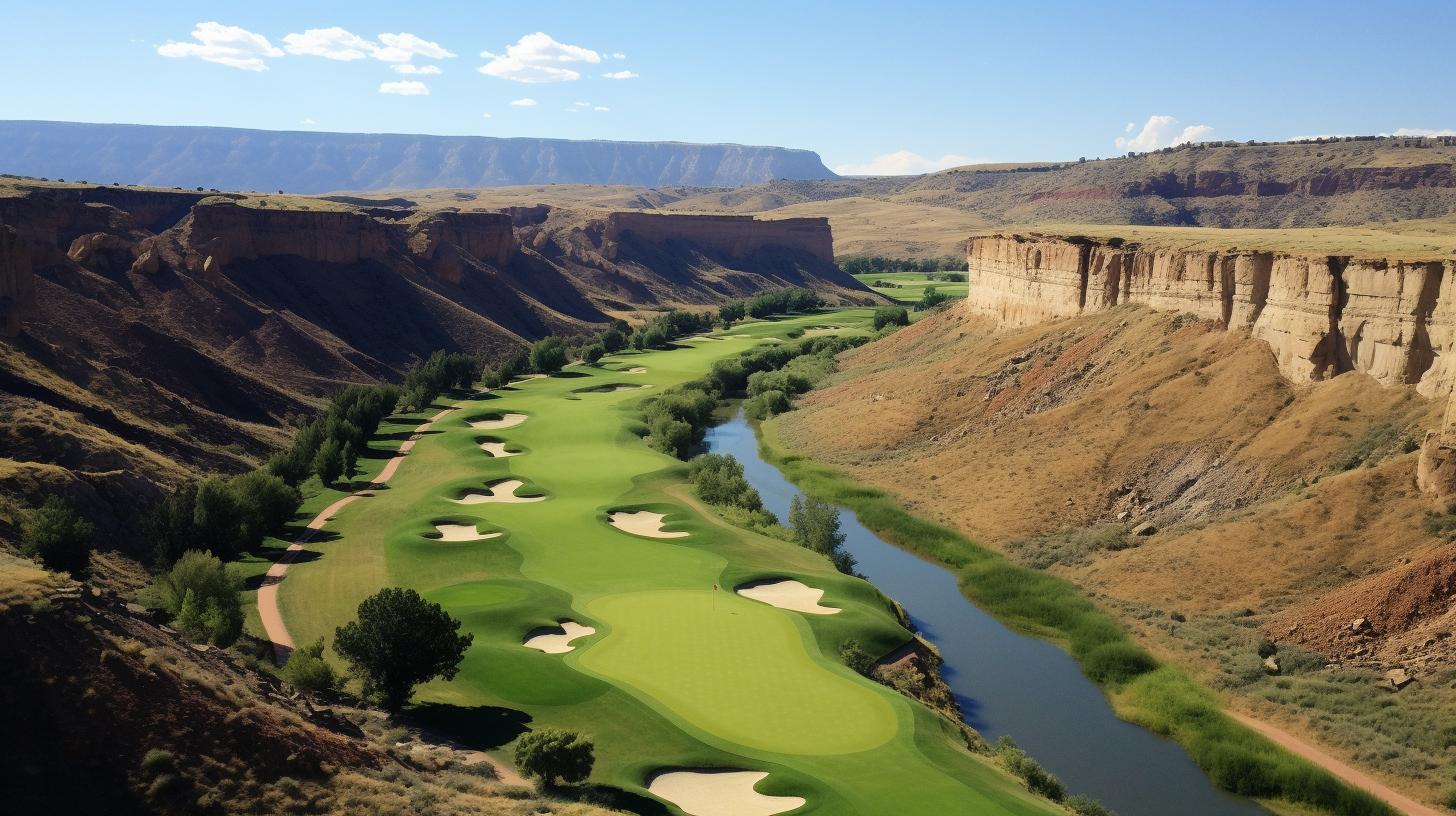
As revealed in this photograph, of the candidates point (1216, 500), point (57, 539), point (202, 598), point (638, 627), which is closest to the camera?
point (57, 539)

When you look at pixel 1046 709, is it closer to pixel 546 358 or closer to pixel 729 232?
pixel 546 358

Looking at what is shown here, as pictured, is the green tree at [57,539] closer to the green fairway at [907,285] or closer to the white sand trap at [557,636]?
the white sand trap at [557,636]

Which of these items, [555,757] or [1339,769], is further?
[1339,769]

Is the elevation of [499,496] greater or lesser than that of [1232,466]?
lesser

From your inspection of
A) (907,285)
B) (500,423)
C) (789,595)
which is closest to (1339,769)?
(789,595)

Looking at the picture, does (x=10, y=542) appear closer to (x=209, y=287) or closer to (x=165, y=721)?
(x=165, y=721)

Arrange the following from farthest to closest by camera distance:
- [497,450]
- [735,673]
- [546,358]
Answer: [546,358]
[497,450]
[735,673]

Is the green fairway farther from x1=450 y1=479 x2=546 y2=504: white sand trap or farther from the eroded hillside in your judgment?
x1=450 y1=479 x2=546 y2=504: white sand trap

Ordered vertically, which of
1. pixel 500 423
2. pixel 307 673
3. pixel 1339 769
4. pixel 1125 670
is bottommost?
pixel 1339 769
